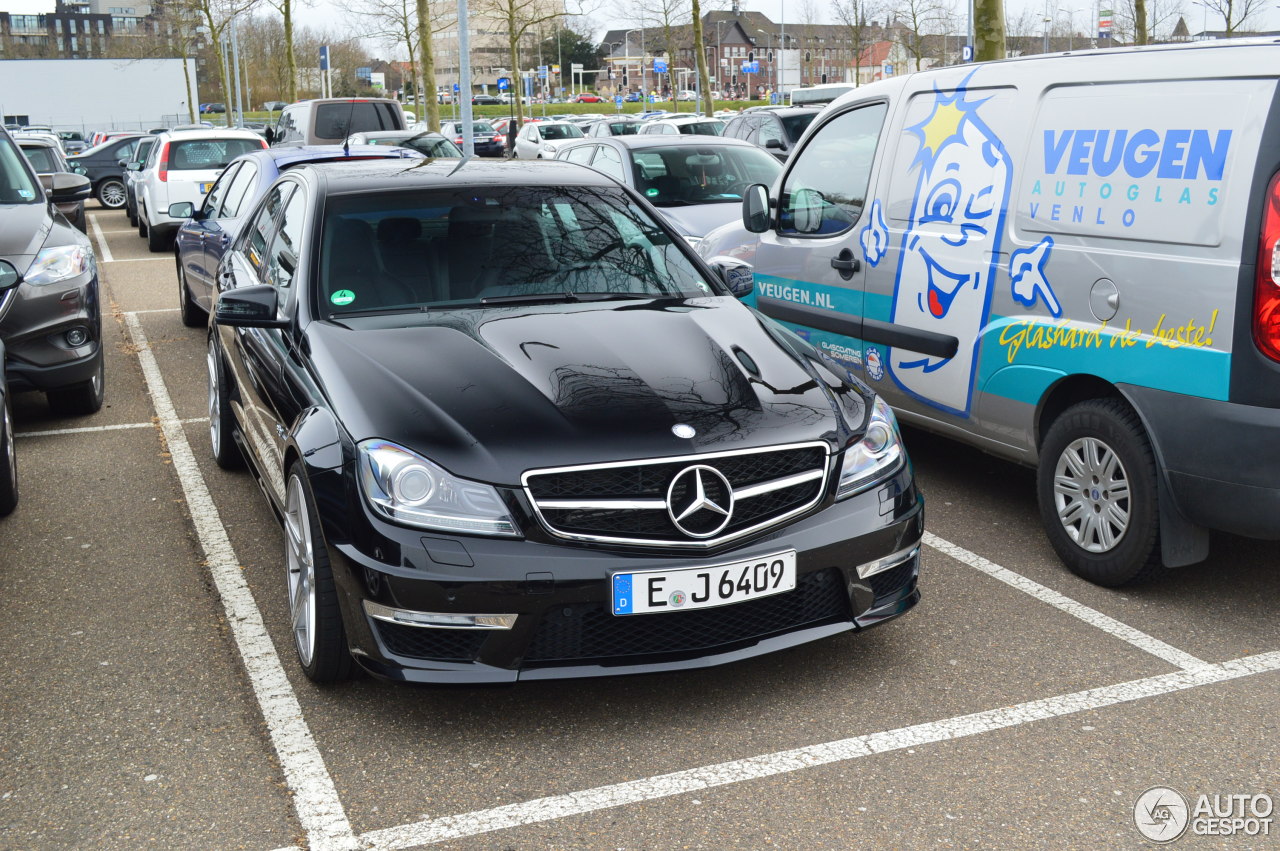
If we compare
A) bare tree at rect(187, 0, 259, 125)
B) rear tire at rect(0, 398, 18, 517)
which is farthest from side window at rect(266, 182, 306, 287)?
bare tree at rect(187, 0, 259, 125)

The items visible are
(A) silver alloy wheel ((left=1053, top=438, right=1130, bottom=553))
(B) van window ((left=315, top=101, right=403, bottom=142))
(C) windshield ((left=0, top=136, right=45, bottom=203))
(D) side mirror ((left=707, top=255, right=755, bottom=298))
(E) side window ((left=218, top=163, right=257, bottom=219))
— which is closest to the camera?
(A) silver alloy wheel ((left=1053, top=438, right=1130, bottom=553))

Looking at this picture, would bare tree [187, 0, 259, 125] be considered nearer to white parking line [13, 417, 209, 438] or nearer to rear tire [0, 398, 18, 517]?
white parking line [13, 417, 209, 438]

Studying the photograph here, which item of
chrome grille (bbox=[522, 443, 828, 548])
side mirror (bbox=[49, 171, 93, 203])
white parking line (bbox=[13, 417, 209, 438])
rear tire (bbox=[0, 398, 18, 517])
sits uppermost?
side mirror (bbox=[49, 171, 93, 203])

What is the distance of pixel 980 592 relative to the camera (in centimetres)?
464

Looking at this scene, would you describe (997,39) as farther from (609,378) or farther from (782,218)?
(609,378)

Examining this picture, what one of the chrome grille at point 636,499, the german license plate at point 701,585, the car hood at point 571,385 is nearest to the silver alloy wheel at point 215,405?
the car hood at point 571,385

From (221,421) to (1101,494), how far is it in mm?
4067

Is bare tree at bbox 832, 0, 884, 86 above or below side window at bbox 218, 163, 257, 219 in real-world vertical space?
above

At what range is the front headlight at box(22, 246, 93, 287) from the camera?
720cm

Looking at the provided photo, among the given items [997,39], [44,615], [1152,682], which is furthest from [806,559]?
[997,39]

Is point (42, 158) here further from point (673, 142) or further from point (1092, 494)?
point (1092, 494)

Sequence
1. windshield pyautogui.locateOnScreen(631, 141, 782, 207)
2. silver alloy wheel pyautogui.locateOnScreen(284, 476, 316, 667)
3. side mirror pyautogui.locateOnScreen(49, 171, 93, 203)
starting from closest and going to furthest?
1. silver alloy wheel pyautogui.locateOnScreen(284, 476, 316, 667)
2. side mirror pyautogui.locateOnScreen(49, 171, 93, 203)
3. windshield pyautogui.locateOnScreen(631, 141, 782, 207)

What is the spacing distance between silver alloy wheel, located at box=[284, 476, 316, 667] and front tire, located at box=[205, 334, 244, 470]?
202cm

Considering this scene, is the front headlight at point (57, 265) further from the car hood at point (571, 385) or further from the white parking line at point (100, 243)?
the white parking line at point (100, 243)
